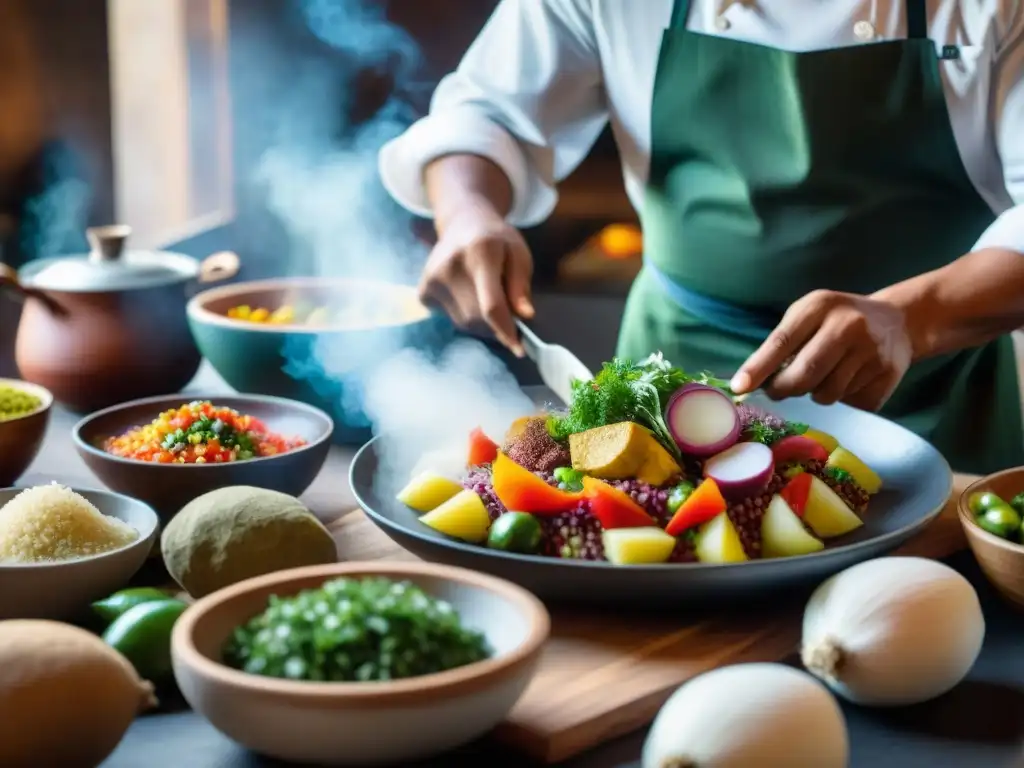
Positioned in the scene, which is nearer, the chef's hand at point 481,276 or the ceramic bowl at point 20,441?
the ceramic bowl at point 20,441

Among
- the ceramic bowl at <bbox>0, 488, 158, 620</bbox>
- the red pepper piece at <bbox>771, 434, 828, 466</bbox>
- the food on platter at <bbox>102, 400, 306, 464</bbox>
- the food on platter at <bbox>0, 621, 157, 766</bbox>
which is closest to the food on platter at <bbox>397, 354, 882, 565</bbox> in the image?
the red pepper piece at <bbox>771, 434, 828, 466</bbox>

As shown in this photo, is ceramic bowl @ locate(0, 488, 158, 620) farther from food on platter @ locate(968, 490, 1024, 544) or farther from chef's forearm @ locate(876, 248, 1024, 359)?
chef's forearm @ locate(876, 248, 1024, 359)

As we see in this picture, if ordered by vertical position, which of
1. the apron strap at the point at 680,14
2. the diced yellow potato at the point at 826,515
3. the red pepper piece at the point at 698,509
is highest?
the apron strap at the point at 680,14

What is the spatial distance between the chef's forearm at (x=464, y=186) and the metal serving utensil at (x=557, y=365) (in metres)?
0.29

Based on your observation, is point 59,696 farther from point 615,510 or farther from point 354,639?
point 615,510

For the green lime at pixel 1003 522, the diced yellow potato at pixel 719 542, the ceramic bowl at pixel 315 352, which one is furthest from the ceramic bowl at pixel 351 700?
the ceramic bowl at pixel 315 352

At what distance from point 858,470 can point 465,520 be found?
0.51 meters

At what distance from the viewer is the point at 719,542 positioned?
124 centimetres

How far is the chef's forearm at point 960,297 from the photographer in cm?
169

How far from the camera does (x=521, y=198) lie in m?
2.21

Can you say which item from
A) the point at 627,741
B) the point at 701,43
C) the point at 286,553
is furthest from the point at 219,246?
the point at 627,741

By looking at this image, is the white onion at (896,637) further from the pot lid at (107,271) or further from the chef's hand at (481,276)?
the pot lid at (107,271)

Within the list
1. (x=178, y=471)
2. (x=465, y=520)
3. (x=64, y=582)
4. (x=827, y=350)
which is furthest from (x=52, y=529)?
(x=827, y=350)

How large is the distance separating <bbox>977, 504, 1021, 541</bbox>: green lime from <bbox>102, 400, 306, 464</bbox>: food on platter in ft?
2.74
